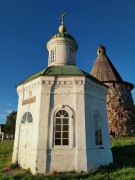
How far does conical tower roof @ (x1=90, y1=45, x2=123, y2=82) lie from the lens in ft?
88.7

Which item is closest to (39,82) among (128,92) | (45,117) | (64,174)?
(45,117)

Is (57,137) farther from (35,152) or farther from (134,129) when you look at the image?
(134,129)

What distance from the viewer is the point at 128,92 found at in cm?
2716

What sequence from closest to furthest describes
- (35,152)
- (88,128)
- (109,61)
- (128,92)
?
(35,152), (88,128), (128,92), (109,61)

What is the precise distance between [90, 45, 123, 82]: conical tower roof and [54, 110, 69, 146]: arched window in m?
17.8

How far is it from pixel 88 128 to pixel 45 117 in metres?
2.32

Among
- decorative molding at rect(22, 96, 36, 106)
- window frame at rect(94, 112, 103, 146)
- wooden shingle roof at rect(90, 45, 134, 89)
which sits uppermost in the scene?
wooden shingle roof at rect(90, 45, 134, 89)

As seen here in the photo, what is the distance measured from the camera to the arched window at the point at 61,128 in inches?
373

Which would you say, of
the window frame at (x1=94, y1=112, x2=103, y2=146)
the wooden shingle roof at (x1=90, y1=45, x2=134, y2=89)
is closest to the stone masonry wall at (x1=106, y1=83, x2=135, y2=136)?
the wooden shingle roof at (x1=90, y1=45, x2=134, y2=89)

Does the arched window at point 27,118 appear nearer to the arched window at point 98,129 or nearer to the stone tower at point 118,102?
the arched window at point 98,129

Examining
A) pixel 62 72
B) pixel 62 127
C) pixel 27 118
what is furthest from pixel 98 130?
pixel 27 118

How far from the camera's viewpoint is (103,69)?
1120 inches

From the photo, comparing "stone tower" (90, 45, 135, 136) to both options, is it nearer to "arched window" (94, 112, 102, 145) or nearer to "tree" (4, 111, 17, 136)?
"arched window" (94, 112, 102, 145)

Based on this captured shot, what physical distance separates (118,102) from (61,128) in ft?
58.7
